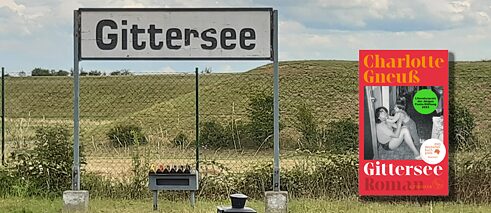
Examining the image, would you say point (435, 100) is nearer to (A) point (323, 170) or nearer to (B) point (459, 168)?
Result: (B) point (459, 168)

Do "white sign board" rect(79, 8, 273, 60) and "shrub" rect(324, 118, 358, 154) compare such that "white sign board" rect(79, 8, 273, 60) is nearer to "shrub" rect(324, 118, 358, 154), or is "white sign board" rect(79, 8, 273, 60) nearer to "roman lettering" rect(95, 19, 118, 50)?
"roman lettering" rect(95, 19, 118, 50)

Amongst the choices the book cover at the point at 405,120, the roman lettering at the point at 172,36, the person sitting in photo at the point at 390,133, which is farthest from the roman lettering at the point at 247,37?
the person sitting in photo at the point at 390,133

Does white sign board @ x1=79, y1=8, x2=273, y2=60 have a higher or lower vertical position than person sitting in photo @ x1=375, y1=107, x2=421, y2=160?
higher

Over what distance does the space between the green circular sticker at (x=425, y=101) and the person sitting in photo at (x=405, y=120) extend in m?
0.19

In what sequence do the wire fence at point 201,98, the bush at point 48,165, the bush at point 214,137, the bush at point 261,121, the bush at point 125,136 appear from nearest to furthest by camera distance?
the bush at point 48,165 < the bush at point 125,136 < the bush at point 261,121 < the bush at point 214,137 < the wire fence at point 201,98

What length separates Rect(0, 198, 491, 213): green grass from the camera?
12.0 meters

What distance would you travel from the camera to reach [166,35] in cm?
1188

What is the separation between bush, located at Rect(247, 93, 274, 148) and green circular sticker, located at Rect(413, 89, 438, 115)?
22.3ft

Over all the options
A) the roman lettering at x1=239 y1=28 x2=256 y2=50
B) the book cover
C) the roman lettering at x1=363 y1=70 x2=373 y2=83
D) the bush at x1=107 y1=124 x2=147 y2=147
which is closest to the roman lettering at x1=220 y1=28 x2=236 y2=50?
the roman lettering at x1=239 y1=28 x2=256 y2=50

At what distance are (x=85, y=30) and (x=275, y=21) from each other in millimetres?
2606

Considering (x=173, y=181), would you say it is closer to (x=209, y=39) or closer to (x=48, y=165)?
(x=209, y=39)

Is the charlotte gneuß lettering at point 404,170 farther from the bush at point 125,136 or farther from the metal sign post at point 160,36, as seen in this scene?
the bush at point 125,136

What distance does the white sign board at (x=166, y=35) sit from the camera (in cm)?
1184

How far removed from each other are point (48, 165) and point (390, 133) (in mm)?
5193
